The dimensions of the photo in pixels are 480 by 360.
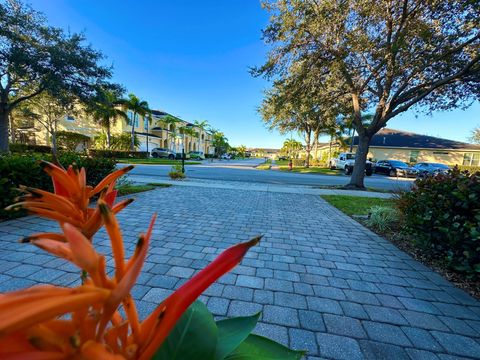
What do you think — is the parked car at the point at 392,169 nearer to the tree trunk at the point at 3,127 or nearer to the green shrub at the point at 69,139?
the tree trunk at the point at 3,127

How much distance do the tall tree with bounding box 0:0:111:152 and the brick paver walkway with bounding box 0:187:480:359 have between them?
45.0ft

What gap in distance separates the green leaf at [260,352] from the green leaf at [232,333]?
5cm

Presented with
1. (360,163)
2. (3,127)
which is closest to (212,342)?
(360,163)

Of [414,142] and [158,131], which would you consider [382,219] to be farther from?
[158,131]

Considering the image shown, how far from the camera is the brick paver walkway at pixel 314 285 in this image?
7.07ft

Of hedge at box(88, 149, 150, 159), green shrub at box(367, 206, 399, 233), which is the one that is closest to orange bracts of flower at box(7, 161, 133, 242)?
green shrub at box(367, 206, 399, 233)

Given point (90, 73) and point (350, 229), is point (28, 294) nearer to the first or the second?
point (350, 229)

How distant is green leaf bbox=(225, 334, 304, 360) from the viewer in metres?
0.86

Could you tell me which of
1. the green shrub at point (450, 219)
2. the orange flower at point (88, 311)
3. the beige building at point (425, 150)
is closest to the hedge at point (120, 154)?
the green shrub at point (450, 219)

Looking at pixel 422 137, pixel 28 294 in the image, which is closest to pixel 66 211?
pixel 28 294

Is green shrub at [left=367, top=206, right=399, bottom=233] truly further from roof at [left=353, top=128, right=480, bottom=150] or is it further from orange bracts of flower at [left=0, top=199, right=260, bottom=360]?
roof at [left=353, top=128, right=480, bottom=150]

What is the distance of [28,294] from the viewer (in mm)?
355

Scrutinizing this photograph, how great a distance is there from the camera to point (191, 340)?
2.46 ft

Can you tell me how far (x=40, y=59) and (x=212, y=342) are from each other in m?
18.9
